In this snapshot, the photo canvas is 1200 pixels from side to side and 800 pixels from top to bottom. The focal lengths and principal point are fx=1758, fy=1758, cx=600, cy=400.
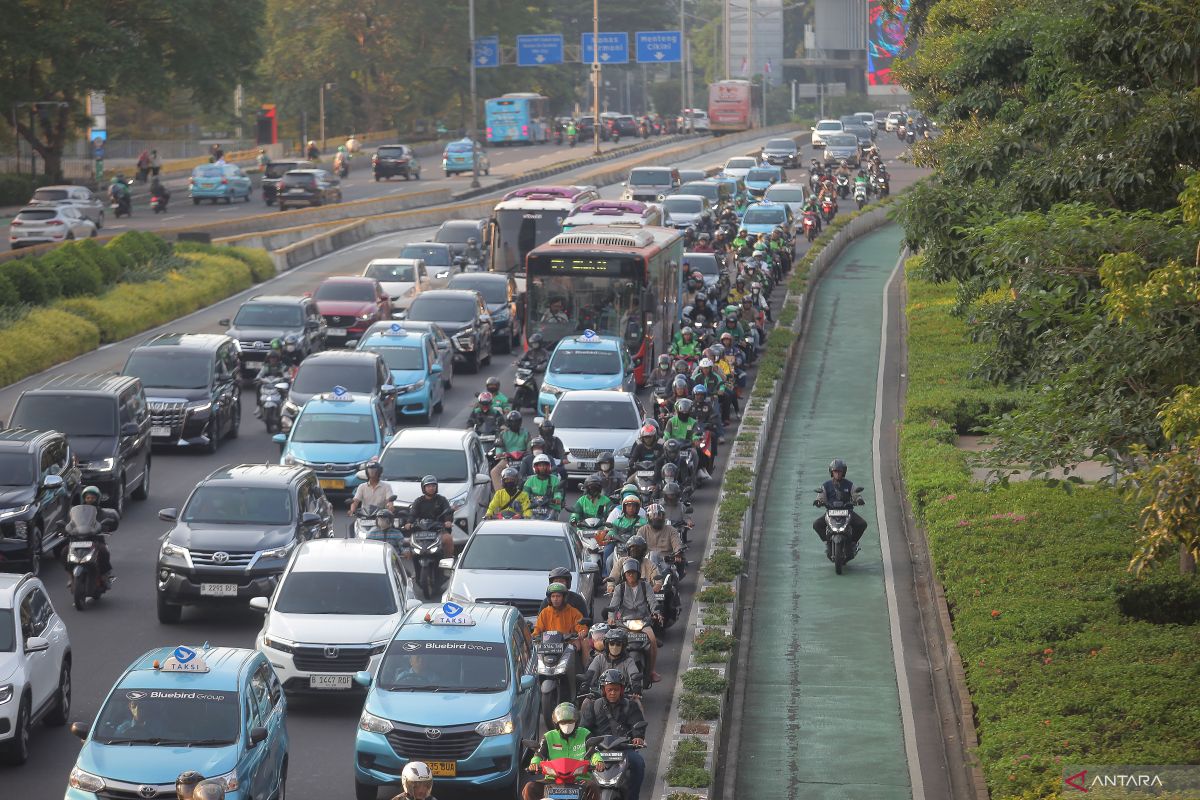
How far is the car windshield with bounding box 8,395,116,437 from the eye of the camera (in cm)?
2566

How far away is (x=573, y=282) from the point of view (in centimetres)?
3588

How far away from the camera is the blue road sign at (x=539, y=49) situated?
10425cm

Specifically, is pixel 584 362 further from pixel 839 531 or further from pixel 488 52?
pixel 488 52

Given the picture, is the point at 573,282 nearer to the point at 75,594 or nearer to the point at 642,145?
the point at 75,594

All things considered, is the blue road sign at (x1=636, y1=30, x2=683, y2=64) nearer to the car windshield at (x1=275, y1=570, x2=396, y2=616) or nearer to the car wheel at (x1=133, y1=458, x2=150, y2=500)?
the car wheel at (x1=133, y1=458, x2=150, y2=500)

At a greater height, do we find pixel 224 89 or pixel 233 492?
pixel 224 89

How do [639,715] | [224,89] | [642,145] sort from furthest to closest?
1. [642,145]
2. [224,89]
3. [639,715]

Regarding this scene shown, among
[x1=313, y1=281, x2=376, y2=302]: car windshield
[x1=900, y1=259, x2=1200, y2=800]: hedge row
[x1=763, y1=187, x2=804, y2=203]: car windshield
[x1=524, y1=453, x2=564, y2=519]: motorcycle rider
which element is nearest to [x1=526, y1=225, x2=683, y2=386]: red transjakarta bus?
[x1=313, y1=281, x2=376, y2=302]: car windshield

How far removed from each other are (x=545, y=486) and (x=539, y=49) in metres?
85.2

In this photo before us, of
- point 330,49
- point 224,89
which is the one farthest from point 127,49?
point 330,49

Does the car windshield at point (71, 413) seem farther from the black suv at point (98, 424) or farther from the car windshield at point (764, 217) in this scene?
the car windshield at point (764, 217)

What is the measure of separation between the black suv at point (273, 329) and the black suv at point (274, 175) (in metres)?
32.6

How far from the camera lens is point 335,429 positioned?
1054 inches

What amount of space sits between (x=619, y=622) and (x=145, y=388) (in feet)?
50.0
